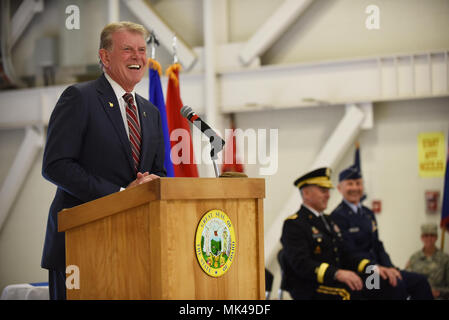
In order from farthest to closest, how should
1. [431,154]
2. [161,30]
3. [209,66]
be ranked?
[161,30]
[209,66]
[431,154]

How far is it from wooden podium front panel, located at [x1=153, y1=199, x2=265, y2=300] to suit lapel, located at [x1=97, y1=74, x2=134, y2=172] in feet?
1.39

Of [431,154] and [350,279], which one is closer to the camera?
[350,279]

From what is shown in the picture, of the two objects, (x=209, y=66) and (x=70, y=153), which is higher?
(x=209, y=66)

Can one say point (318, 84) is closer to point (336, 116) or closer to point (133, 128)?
point (336, 116)

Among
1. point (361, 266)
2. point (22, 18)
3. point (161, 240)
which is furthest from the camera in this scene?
point (22, 18)

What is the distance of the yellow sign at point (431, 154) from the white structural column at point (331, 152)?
0.68m

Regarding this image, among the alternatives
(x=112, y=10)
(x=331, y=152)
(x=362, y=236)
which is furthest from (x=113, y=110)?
(x=112, y=10)

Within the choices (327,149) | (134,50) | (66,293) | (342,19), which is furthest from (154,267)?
(342,19)

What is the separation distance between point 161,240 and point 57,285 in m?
0.63

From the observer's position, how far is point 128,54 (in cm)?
201

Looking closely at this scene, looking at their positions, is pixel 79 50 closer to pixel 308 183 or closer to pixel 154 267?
pixel 308 183

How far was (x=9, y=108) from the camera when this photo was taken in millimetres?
7957

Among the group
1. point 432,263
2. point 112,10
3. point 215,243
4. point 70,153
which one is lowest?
point 432,263

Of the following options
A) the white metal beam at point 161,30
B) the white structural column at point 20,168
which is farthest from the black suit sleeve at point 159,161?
the white structural column at point 20,168
